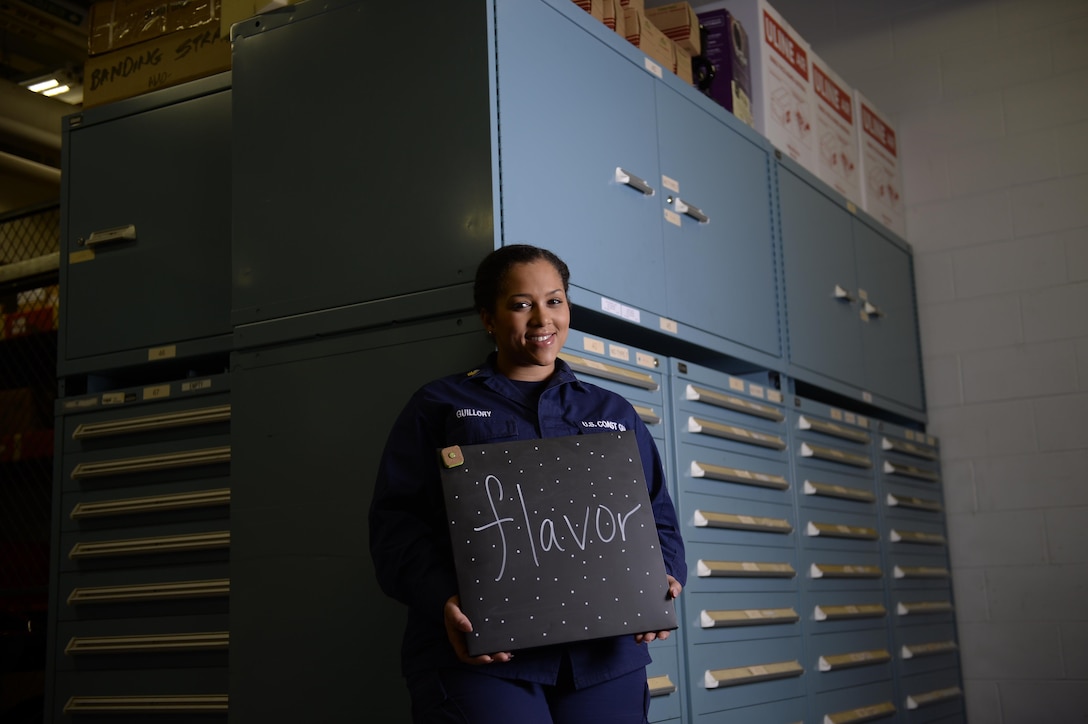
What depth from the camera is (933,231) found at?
5188 millimetres

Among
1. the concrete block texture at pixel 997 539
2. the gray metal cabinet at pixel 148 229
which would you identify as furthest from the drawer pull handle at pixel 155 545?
the concrete block texture at pixel 997 539

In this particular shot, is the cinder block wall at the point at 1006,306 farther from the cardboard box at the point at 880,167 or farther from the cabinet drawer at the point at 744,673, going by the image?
the cabinet drawer at the point at 744,673

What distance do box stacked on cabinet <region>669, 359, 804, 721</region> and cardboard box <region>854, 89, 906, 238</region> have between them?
1680 mm

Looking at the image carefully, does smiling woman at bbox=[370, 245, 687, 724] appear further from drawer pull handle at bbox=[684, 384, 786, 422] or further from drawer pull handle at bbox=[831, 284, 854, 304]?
drawer pull handle at bbox=[831, 284, 854, 304]

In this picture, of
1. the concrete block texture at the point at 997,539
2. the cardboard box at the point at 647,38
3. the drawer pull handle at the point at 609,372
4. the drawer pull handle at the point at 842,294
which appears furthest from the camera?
the concrete block texture at the point at 997,539

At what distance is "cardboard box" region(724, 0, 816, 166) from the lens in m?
4.00

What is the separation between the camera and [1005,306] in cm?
496

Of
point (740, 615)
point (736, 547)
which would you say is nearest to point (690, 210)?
point (736, 547)

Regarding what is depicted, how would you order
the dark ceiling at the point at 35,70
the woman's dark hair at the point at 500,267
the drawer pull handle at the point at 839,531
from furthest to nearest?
1. the dark ceiling at the point at 35,70
2. the drawer pull handle at the point at 839,531
3. the woman's dark hair at the point at 500,267

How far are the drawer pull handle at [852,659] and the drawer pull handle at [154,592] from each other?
1858mm

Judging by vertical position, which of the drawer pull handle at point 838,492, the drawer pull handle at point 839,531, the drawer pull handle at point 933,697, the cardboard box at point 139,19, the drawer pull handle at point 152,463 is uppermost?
the cardboard box at point 139,19

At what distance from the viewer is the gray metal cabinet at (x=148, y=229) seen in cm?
306

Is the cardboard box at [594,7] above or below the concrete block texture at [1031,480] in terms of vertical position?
above

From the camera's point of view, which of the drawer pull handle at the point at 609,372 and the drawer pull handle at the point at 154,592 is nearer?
the drawer pull handle at the point at 609,372
